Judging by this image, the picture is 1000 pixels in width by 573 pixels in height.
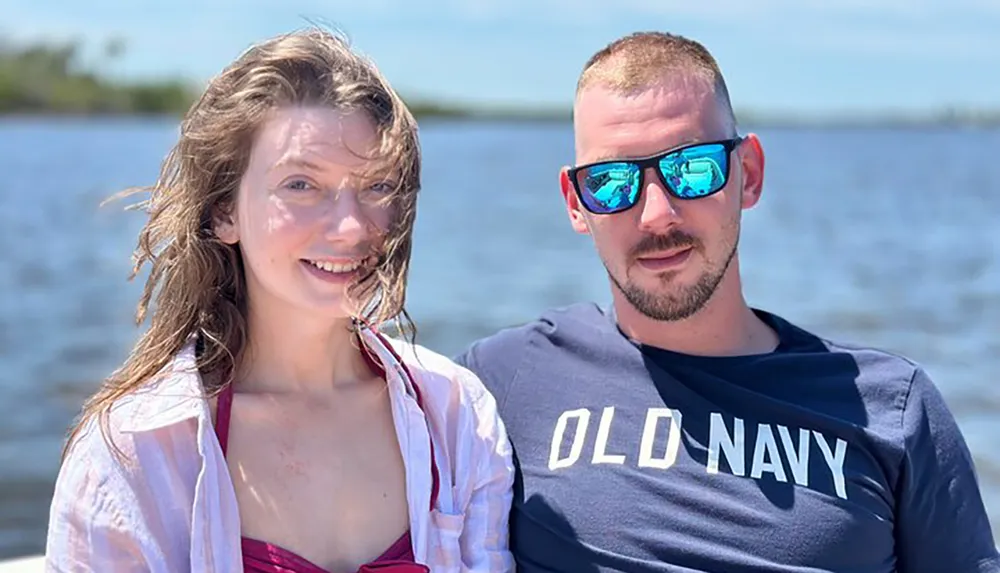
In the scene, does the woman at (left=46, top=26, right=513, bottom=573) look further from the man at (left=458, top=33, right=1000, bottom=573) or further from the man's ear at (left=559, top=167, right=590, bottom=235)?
the man's ear at (left=559, top=167, right=590, bottom=235)

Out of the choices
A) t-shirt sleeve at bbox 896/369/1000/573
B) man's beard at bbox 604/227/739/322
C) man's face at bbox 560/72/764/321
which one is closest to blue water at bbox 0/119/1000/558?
man's face at bbox 560/72/764/321

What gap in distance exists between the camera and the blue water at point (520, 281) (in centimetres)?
930

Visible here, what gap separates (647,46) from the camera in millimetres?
3061

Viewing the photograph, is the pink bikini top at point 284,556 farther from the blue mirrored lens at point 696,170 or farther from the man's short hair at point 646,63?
the man's short hair at point 646,63

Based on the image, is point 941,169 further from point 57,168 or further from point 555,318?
point 555,318

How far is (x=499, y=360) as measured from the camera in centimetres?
312

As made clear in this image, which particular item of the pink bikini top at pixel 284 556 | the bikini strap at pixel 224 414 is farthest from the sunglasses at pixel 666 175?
the bikini strap at pixel 224 414

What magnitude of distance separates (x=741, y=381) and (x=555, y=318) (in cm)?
56

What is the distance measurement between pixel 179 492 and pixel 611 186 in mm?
→ 1284

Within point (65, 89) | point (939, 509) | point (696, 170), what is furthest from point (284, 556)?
point (65, 89)

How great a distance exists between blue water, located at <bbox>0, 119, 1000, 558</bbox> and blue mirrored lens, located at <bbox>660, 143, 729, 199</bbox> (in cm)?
122

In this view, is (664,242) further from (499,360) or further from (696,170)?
(499,360)

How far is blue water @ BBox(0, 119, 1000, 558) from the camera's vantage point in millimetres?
9305

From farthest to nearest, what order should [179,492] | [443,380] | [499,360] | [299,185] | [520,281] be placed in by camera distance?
1. [520,281]
2. [499,360]
3. [443,380]
4. [299,185]
5. [179,492]
